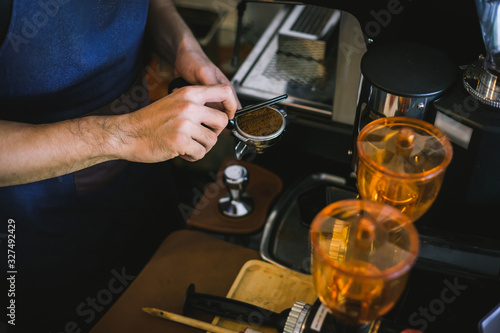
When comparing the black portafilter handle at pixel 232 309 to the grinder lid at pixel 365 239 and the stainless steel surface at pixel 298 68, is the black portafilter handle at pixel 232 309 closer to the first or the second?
the grinder lid at pixel 365 239

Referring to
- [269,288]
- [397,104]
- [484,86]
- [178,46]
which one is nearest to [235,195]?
[269,288]

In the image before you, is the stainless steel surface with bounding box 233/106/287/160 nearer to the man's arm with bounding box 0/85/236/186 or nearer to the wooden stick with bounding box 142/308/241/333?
the man's arm with bounding box 0/85/236/186

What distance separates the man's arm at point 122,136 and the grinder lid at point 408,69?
27cm

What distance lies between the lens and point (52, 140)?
3.05 ft

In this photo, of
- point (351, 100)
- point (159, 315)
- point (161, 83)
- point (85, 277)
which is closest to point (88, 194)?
point (85, 277)

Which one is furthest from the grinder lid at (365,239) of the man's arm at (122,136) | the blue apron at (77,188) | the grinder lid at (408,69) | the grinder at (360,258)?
the blue apron at (77,188)

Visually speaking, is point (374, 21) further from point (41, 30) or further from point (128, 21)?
point (41, 30)

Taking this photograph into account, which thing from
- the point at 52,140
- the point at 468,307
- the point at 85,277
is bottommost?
the point at 85,277

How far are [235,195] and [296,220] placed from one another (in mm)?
167

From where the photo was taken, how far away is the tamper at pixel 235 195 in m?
1.18

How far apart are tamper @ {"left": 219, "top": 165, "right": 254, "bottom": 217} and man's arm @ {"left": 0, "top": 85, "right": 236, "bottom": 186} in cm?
24

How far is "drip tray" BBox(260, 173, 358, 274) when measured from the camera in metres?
1.08

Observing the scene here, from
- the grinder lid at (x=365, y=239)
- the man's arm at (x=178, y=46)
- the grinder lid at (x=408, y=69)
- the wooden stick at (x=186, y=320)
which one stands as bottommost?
the wooden stick at (x=186, y=320)

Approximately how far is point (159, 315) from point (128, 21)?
2.13 feet
